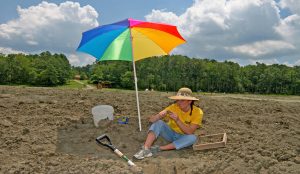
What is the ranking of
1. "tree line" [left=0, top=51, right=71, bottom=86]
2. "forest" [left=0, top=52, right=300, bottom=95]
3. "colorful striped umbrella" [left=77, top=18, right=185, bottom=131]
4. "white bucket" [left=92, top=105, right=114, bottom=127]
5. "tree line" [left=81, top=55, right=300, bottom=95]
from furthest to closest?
1. "tree line" [left=81, top=55, right=300, bottom=95]
2. "forest" [left=0, top=52, right=300, bottom=95]
3. "tree line" [left=0, top=51, right=71, bottom=86]
4. "white bucket" [left=92, top=105, right=114, bottom=127]
5. "colorful striped umbrella" [left=77, top=18, right=185, bottom=131]

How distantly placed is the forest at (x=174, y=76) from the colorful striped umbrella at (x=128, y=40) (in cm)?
4695

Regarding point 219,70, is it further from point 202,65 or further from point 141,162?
point 141,162

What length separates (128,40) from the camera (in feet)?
19.5

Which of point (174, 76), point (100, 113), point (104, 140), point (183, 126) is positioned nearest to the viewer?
point (183, 126)

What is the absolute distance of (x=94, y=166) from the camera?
436 centimetres

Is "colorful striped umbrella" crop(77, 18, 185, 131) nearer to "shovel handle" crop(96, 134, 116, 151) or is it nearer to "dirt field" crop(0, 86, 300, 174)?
"shovel handle" crop(96, 134, 116, 151)

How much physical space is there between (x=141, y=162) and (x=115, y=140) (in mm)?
1019

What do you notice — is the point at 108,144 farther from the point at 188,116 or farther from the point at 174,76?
the point at 174,76

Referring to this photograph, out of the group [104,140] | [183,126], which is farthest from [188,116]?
[104,140]

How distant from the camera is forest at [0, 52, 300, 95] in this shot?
54500mm

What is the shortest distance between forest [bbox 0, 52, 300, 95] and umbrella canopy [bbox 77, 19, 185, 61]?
1848 inches

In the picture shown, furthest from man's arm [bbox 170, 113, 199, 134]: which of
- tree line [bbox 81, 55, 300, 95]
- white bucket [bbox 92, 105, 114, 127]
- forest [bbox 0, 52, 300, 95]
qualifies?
tree line [bbox 81, 55, 300, 95]

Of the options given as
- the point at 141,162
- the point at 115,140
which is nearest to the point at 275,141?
the point at 141,162

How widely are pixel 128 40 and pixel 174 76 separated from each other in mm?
50686
